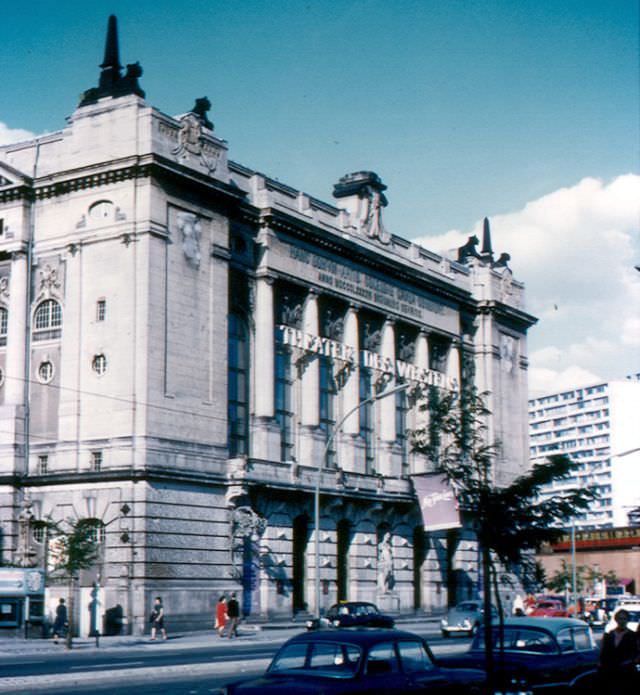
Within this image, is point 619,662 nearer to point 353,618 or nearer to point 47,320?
point 353,618

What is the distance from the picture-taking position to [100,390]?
5431 centimetres

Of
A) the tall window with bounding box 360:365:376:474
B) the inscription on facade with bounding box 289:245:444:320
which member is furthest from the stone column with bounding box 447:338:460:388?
the tall window with bounding box 360:365:376:474

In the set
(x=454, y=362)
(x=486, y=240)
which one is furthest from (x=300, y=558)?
(x=486, y=240)

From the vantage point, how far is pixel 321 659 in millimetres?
16562

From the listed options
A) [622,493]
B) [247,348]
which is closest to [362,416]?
[247,348]

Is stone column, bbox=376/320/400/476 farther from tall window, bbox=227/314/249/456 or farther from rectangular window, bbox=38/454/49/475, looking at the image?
rectangular window, bbox=38/454/49/475

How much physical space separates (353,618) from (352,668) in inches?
1378

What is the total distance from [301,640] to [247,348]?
45.6 metres

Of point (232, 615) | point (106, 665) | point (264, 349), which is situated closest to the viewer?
point (106, 665)

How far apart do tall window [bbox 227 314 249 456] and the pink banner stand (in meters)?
10.5

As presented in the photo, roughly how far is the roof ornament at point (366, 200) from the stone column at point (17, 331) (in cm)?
2300

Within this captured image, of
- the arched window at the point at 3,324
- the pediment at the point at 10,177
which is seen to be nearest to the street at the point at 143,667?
the arched window at the point at 3,324

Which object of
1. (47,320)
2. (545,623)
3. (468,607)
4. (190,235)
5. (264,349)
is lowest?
(468,607)

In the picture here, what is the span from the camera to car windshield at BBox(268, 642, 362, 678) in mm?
16312
